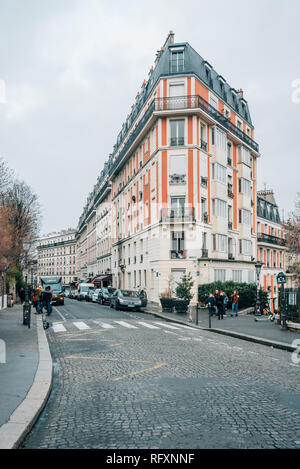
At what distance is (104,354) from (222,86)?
113 ft

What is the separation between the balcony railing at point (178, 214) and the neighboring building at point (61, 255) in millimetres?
89968

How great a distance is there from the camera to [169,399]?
21.1ft

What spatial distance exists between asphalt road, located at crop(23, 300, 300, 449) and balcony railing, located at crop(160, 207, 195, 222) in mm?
21733

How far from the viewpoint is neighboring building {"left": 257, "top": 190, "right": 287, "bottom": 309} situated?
2001 inches

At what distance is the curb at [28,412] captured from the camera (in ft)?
14.9

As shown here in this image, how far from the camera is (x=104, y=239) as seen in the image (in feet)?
215

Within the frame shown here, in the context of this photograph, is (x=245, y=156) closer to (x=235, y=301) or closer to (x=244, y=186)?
(x=244, y=186)

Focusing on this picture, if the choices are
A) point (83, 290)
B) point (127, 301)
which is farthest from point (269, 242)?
point (127, 301)

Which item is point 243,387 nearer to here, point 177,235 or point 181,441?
point 181,441

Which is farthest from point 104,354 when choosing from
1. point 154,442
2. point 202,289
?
point 202,289

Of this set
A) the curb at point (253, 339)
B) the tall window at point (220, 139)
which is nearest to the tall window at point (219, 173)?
the tall window at point (220, 139)

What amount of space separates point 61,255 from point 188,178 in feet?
345

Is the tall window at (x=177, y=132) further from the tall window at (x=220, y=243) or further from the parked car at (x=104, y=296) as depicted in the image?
the parked car at (x=104, y=296)

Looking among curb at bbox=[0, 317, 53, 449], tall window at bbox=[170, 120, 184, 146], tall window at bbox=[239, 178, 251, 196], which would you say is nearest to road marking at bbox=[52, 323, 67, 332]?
curb at bbox=[0, 317, 53, 449]
